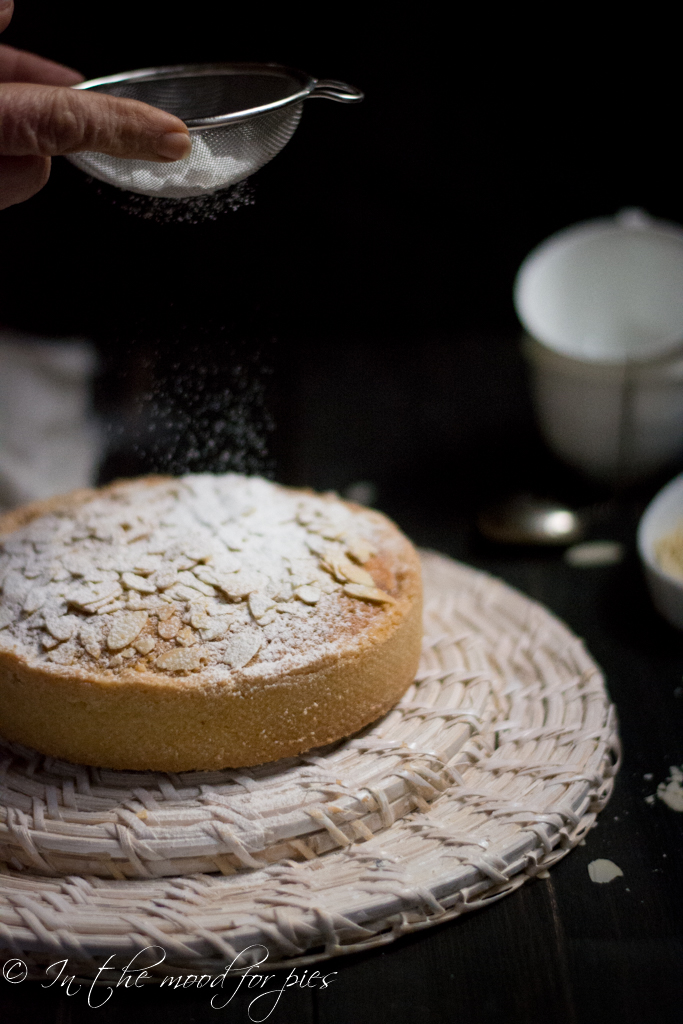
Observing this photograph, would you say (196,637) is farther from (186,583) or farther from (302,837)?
(302,837)

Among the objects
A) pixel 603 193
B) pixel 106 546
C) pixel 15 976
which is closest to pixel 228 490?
pixel 106 546

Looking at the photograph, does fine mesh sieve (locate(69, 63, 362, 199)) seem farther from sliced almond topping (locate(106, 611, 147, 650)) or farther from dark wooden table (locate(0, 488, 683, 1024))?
dark wooden table (locate(0, 488, 683, 1024))

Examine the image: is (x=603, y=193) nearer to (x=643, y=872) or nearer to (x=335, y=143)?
(x=335, y=143)

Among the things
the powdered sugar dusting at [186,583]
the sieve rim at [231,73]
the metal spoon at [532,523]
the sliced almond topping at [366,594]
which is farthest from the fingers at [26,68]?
the metal spoon at [532,523]

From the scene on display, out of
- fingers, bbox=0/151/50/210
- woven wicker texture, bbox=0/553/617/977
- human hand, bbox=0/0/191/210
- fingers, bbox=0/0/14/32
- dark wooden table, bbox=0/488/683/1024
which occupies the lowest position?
dark wooden table, bbox=0/488/683/1024

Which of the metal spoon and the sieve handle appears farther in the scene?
the metal spoon

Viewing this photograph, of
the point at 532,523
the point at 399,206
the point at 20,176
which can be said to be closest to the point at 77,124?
the point at 20,176

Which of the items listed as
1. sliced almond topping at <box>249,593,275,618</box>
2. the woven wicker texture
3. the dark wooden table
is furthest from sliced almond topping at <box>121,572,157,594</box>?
the dark wooden table
